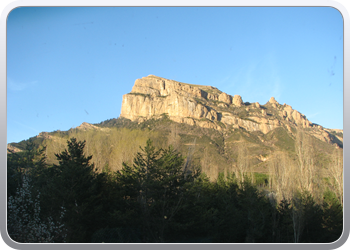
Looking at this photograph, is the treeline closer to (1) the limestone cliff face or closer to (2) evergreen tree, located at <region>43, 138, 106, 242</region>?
(2) evergreen tree, located at <region>43, 138, 106, 242</region>

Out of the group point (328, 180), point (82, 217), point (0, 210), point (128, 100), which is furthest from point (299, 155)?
point (128, 100)

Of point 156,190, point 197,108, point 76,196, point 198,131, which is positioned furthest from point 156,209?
point 197,108

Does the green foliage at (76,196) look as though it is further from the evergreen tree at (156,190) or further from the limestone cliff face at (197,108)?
the limestone cliff face at (197,108)

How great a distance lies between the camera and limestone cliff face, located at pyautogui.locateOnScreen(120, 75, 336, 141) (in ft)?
221

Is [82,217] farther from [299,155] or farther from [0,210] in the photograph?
[299,155]

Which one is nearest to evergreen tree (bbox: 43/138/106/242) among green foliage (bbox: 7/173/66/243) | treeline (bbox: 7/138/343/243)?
treeline (bbox: 7/138/343/243)

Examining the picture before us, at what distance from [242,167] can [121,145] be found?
41.1 feet

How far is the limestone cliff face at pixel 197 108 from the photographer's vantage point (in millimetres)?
67500

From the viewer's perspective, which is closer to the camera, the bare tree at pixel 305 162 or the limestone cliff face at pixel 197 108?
the bare tree at pixel 305 162

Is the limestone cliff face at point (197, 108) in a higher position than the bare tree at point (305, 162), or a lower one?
higher

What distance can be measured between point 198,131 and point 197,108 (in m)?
13.7

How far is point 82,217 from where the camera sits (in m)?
8.66

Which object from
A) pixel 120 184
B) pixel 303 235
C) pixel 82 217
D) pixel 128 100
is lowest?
pixel 303 235

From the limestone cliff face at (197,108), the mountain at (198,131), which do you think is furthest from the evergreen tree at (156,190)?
the limestone cliff face at (197,108)
